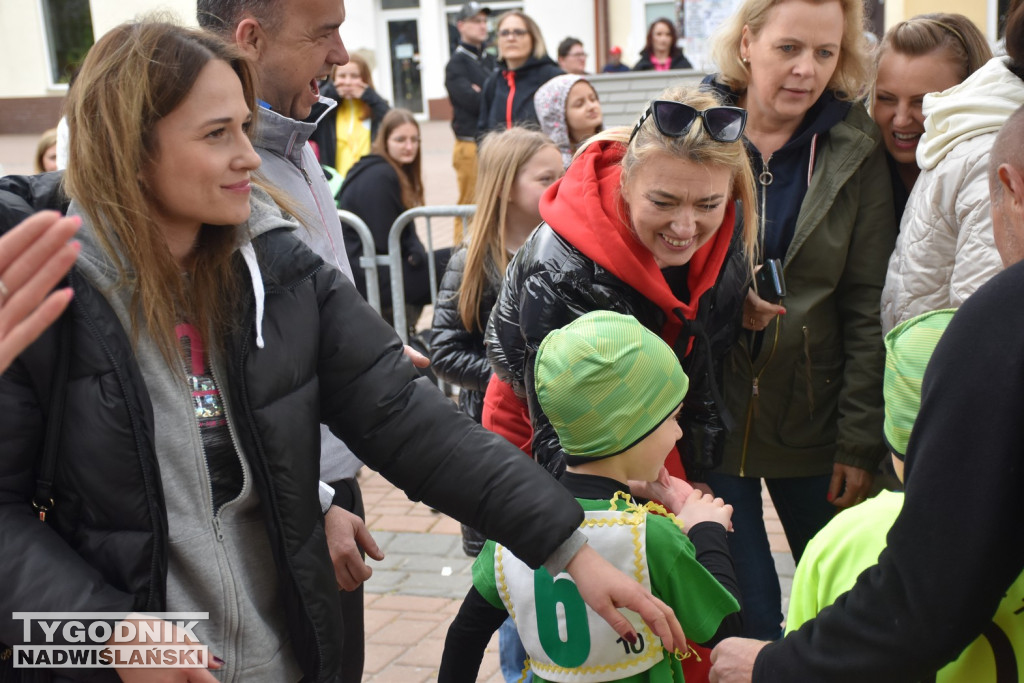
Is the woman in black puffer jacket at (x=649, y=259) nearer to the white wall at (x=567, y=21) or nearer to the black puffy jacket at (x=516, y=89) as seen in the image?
the black puffy jacket at (x=516, y=89)

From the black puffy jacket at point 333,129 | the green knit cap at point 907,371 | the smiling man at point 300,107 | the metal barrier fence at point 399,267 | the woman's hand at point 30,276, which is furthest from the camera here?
the black puffy jacket at point 333,129

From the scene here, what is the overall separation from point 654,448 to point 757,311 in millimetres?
888

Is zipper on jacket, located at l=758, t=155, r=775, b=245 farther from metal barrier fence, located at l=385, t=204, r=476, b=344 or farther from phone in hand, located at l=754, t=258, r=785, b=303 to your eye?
metal barrier fence, located at l=385, t=204, r=476, b=344

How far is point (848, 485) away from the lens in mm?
3111

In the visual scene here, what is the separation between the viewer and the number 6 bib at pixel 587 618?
6.99ft

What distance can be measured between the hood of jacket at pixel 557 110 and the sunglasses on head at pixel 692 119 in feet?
11.4

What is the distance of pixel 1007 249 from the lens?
175cm

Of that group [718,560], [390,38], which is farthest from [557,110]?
[390,38]

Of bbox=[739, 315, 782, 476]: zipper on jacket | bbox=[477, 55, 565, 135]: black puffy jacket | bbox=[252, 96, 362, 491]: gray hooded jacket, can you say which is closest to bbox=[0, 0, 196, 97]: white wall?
bbox=[477, 55, 565, 135]: black puffy jacket

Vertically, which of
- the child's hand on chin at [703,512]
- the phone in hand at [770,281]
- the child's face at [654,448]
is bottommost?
the child's hand on chin at [703,512]

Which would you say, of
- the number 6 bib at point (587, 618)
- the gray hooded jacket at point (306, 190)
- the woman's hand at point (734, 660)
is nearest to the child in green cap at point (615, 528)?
the number 6 bib at point (587, 618)

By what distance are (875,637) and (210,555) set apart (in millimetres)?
1178

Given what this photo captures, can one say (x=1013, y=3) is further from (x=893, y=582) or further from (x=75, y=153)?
(x=75, y=153)

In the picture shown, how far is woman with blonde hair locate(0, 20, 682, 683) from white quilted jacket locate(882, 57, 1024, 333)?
1.30 m
